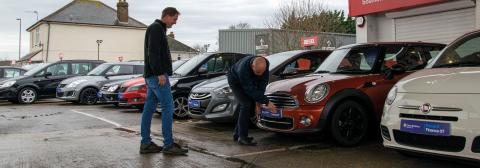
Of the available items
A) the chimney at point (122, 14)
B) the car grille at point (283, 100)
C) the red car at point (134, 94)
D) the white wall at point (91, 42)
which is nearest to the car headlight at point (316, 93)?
the car grille at point (283, 100)

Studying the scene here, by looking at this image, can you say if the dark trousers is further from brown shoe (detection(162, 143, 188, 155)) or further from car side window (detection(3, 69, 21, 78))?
car side window (detection(3, 69, 21, 78))

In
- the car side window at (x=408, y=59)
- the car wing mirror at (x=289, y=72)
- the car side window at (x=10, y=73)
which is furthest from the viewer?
the car side window at (x=10, y=73)

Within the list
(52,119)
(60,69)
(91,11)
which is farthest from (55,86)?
(91,11)

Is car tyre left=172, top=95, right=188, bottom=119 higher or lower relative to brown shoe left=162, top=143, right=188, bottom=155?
higher

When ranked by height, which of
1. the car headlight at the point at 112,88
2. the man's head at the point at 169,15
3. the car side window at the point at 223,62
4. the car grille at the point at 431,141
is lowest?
the car grille at the point at 431,141

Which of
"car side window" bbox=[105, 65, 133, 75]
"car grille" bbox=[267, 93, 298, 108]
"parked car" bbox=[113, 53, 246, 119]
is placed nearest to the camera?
"car grille" bbox=[267, 93, 298, 108]

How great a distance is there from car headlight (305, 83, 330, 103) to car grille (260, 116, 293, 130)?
364mm

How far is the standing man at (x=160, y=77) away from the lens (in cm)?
641

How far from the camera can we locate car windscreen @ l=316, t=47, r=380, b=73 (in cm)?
757

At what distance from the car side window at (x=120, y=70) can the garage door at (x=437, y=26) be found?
795 cm

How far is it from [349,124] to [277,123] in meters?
0.94

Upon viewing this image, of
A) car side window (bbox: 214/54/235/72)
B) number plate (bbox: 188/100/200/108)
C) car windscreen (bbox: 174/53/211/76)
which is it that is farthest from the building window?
number plate (bbox: 188/100/200/108)

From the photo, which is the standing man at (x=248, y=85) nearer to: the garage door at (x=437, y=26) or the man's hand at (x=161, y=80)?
the man's hand at (x=161, y=80)

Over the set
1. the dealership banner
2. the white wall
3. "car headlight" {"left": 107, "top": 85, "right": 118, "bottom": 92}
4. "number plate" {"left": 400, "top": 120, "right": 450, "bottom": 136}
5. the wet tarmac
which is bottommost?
the wet tarmac
